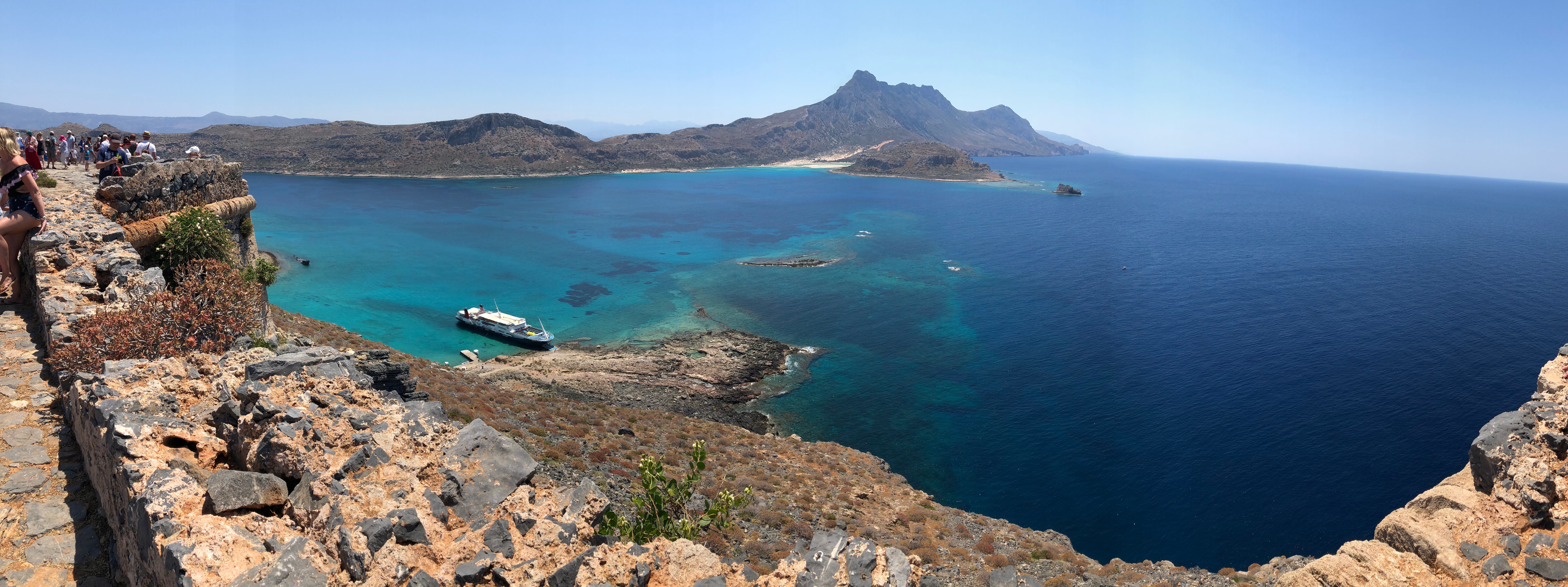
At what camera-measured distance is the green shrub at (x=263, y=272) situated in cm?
2025

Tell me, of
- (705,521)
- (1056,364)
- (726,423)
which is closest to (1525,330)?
(1056,364)

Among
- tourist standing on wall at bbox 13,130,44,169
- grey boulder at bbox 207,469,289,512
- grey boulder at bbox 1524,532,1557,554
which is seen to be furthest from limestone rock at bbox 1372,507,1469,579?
tourist standing on wall at bbox 13,130,44,169

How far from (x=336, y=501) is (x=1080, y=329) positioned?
192 feet

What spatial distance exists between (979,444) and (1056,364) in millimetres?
14523

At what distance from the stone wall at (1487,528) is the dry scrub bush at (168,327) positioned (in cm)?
2172

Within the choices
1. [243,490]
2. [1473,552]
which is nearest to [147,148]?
[243,490]

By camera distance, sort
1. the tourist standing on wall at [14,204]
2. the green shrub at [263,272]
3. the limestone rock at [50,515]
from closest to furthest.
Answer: the limestone rock at [50,515] < the tourist standing on wall at [14,204] < the green shrub at [263,272]

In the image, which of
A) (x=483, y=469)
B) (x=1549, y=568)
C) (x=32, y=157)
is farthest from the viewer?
(x=32, y=157)

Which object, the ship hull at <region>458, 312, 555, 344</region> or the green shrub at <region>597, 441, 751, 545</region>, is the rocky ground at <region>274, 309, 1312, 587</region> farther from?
the ship hull at <region>458, 312, 555, 344</region>

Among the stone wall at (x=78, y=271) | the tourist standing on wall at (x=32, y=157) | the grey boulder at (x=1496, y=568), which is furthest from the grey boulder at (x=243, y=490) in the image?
the grey boulder at (x=1496, y=568)

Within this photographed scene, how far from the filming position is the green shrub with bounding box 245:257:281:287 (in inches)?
797

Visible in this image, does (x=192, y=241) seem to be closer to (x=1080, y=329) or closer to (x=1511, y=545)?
(x=1511, y=545)

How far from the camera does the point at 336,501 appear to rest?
7473 mm

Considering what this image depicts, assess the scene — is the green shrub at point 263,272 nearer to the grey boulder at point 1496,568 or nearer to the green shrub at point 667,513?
the green shrub at point 667,513
